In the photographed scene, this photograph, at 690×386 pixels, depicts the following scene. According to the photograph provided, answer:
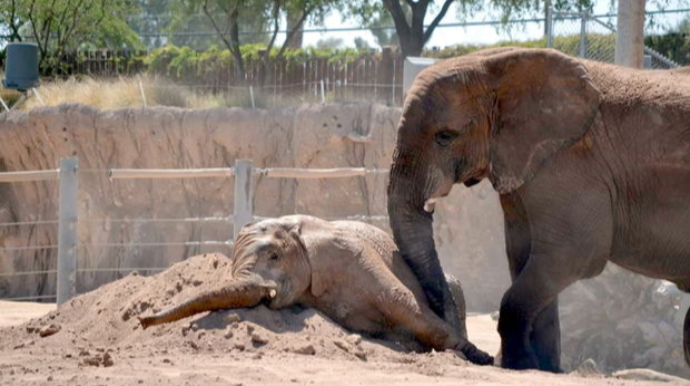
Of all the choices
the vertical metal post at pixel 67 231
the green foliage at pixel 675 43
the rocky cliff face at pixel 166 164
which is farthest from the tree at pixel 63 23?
the vertical metal post at pixel 67 231

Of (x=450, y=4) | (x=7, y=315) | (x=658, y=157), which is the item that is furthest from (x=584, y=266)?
(x=450, y=4)

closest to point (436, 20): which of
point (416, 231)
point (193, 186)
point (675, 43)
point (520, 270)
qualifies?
point (675, 43)

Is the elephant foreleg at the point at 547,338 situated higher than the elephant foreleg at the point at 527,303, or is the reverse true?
the elephant foreleg at the point at 527,303

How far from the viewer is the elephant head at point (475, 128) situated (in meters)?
7.22

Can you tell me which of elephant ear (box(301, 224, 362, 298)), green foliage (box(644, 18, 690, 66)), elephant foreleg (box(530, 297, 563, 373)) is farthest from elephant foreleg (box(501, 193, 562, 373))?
green foliage (box(644, 18, 690, 66))

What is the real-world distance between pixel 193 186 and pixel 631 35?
810 cm

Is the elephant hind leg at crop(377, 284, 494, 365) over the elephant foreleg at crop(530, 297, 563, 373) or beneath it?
over

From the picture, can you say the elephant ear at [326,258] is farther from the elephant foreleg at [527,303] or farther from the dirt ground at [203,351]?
the elephant foreleg at [527,303]

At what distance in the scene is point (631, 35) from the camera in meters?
13.1

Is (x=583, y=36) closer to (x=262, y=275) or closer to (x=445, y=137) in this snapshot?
(x=445, y=137)

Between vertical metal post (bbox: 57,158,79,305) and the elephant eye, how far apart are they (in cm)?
507

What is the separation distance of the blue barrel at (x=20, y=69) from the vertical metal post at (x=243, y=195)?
1243 centimetres

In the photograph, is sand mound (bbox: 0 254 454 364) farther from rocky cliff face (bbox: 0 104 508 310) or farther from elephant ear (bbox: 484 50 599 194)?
rocky cliff face (bbox: 0 104 508 310)

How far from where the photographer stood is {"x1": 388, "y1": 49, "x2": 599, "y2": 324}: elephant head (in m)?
7.22
